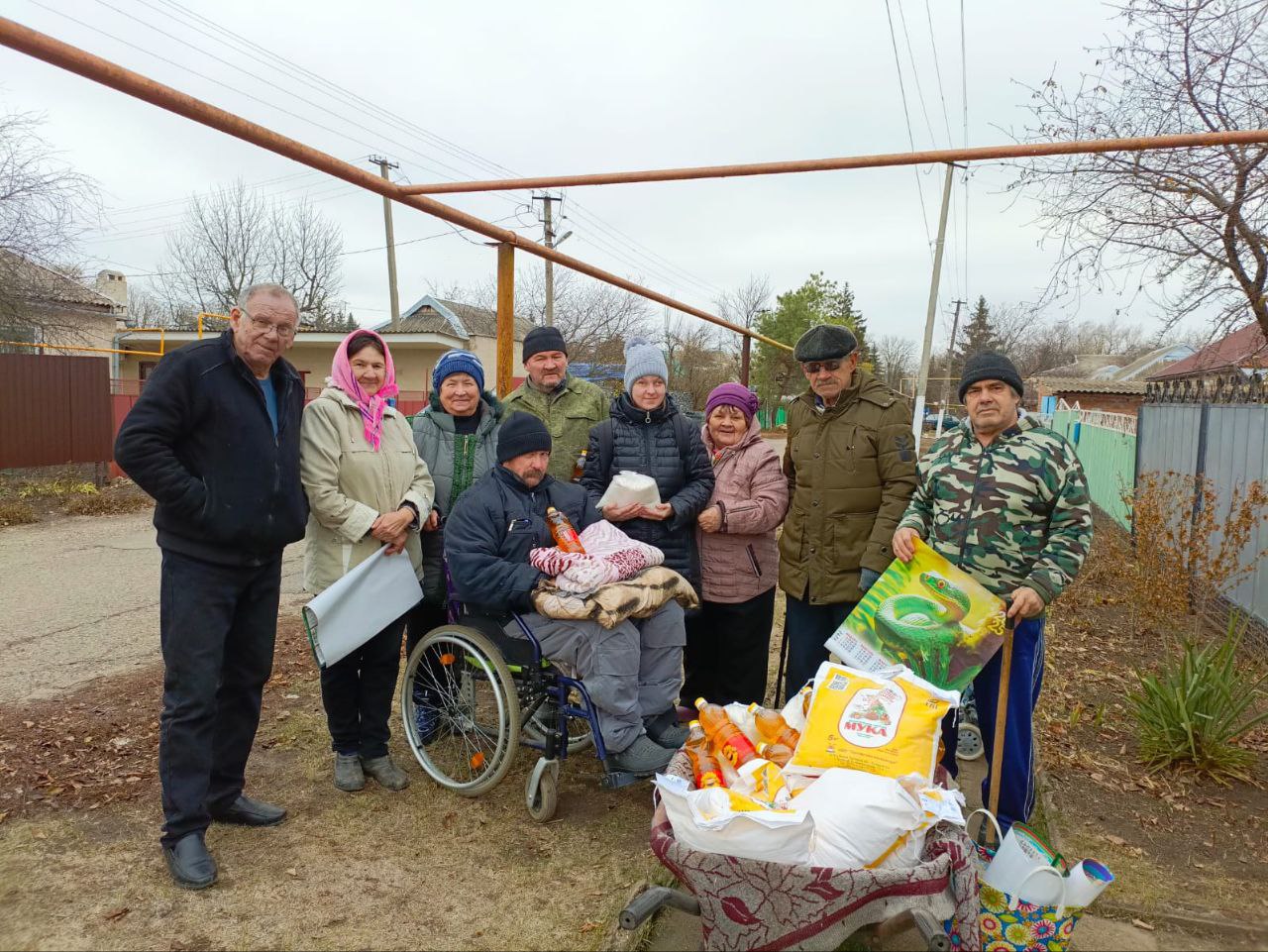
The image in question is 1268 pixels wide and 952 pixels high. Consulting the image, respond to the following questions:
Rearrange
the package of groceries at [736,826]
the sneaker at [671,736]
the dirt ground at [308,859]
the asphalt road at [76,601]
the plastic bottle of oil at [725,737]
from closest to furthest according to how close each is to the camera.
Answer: the package of groceries at [736,826]
the dirt ground at [308,859]
the plastic bottle of oil at [725,737]
the sneaker at [671,736]
the asphalt road at [76,601]

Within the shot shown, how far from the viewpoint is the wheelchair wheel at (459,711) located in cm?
331

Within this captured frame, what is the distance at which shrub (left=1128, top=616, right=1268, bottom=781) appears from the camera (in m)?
3.80

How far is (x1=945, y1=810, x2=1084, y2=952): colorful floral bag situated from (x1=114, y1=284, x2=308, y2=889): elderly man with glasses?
242 cm

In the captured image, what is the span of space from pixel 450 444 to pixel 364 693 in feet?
3.77

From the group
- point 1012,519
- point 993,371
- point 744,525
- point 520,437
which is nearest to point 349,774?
point 520,437

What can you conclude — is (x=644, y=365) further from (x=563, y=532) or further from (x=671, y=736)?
(x=671, y=736)

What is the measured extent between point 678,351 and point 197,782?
37.5 m

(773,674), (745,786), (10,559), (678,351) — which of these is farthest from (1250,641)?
(678,351)

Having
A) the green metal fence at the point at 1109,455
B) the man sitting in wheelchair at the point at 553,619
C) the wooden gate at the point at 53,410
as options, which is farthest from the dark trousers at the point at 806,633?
the wooden gate at the point at 53,410

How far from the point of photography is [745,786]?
2533 mm

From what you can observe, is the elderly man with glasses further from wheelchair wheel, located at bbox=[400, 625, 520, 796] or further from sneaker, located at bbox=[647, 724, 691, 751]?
sneaker, located at bbox=[647, 724, 691, 751]

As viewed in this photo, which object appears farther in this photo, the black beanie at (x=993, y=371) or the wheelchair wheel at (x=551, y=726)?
the wheelchair wheel at (x=551, y=726)

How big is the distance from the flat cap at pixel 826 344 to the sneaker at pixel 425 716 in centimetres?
219

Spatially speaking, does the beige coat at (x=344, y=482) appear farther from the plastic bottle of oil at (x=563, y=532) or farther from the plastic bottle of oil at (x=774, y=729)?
the plastic bottle of oil at (x=774, y=729)
